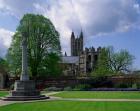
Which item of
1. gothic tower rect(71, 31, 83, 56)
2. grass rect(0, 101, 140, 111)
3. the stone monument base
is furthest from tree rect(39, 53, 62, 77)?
gothic tower rect(71, 31, 83, 56)

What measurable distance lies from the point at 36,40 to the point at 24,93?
95.0 feet

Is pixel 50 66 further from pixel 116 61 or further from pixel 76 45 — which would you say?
pixel 76 45

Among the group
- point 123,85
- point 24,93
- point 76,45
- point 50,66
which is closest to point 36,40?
point 50,66

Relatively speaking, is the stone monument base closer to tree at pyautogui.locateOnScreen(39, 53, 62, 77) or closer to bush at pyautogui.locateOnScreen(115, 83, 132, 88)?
tree at pyautogui.locateOnScreen(39, 53, 62, 77)

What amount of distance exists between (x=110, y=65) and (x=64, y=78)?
2333 centimetres

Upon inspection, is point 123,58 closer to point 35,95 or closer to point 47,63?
point 47,63

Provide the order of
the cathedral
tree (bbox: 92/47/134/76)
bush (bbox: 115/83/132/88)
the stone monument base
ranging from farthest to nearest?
the cathedral < tree (bbox: 92/47/134/76) < bush (bbox: 115/83/132/88) < the stone monument base

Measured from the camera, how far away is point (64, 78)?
7194 centimetres

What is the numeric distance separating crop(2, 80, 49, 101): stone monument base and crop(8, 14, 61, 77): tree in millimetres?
25917

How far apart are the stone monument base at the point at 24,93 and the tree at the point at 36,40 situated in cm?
2592

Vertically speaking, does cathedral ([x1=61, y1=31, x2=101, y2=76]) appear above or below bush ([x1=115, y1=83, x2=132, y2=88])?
above

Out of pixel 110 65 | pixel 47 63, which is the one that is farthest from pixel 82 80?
pixel 110 65

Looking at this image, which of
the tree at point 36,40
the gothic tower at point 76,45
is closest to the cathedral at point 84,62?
the gothic tower at point 76,45

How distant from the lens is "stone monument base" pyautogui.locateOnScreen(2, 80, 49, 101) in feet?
123
